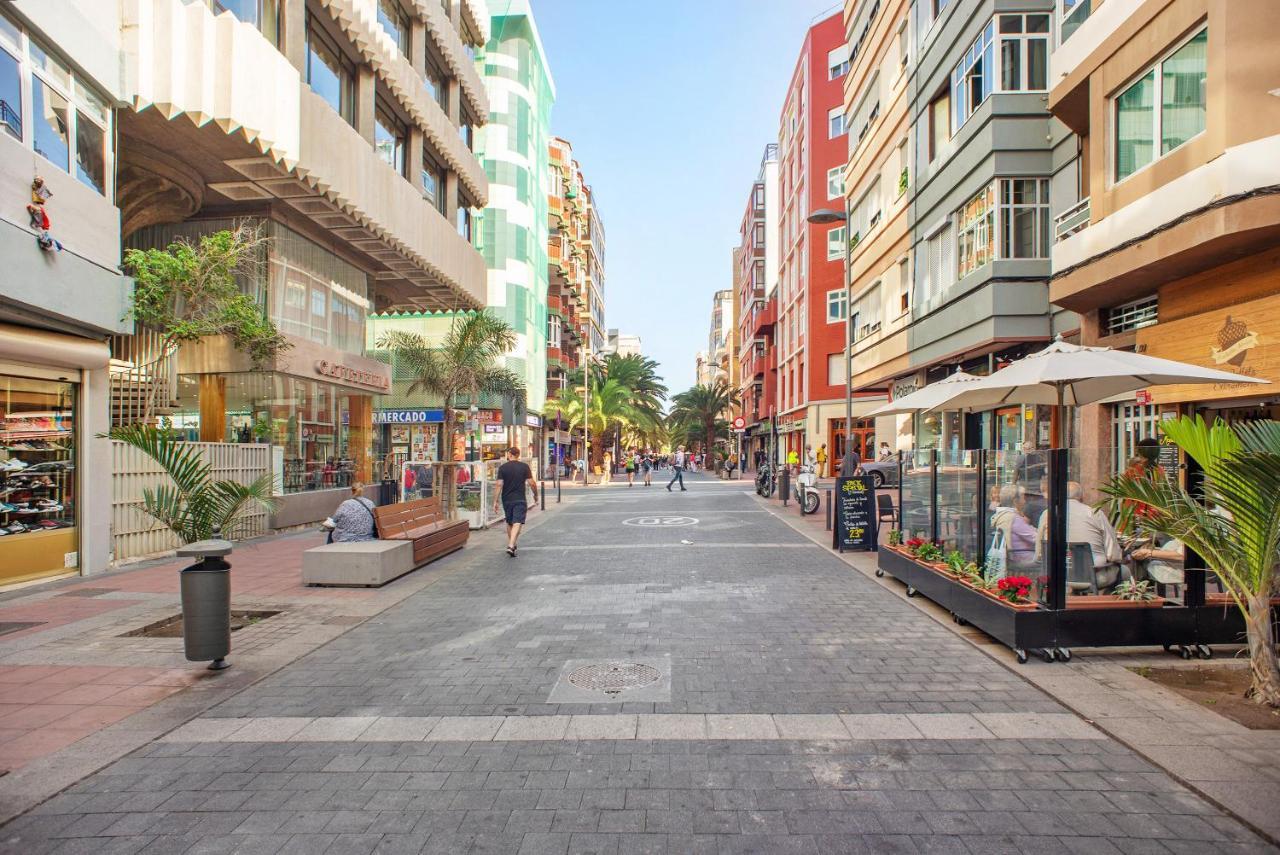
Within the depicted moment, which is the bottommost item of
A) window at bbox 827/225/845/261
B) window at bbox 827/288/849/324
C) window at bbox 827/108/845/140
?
window at bbox 827/288/849/324

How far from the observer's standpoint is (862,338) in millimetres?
27359

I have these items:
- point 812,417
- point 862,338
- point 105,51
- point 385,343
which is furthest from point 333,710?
point 812,417

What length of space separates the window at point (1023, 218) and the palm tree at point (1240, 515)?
11.6 m

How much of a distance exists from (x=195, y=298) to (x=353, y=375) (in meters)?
6.93

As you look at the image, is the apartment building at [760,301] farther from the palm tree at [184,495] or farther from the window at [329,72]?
the palm tree at [184,495]

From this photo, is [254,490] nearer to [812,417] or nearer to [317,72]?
[317,72]

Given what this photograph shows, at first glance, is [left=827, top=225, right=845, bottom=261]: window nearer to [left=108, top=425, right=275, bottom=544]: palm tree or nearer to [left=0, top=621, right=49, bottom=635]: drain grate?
[left=108, top=425, right=275, bottom=544]: palm tree

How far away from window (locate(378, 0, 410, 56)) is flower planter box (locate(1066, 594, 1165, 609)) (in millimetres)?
19534

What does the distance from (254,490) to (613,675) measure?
161 inches

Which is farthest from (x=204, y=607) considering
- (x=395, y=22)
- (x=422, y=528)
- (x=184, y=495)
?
(x=395, y=22)

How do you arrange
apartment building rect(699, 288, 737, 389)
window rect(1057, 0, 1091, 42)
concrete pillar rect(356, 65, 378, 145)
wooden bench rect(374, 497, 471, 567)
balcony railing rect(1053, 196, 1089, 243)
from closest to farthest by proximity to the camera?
1. wooden bench rect(374, 497, 471, 567)
2. balcony railing rect(1053, 196, 1089, 243)
3. window rect(1057, 0, 1091, 42)
4. concrete pillar rect(356, 65, 378, 145)
5. apartment building rect(699, 288, 737, 389)

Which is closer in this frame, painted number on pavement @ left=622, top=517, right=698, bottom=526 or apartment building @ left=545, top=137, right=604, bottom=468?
painted number on pavement @ left=622, top=517, right=698, bottom=526

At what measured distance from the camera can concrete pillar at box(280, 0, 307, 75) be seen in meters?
14.2

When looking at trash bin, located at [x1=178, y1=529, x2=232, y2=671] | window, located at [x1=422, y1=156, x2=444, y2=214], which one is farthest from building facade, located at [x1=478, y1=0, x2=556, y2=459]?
trash bin, located at [x1=178, y1=529, x2=232, y2=671]
